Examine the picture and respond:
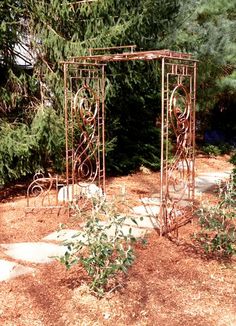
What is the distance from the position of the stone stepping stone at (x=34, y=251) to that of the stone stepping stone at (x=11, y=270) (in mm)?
175

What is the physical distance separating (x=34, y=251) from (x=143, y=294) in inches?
52.1

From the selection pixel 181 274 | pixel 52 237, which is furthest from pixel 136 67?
pixel 181 274

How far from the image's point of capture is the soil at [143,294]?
2.90m

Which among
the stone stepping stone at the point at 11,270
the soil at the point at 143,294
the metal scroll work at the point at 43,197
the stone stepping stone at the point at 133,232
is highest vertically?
the metal scroll work at the point at 43,197

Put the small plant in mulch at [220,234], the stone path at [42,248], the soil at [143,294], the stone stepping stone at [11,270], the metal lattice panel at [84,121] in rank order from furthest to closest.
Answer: the metal lattice panel at [84,121] < the small plant in mulch at [220,234] < the stone path at [42,248] < the stone stepping stone at [11,270] < the soil at [143,294]

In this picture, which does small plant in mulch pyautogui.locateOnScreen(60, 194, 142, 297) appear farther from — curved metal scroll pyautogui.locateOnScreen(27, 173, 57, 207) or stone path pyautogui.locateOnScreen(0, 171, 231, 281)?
curved metal scroll pyautogui.locateOnScreen(27, 173, 57, 207)

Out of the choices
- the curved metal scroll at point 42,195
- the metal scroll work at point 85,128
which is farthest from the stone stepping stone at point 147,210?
the curved metal scroll at point 42,195

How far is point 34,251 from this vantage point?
162 inches

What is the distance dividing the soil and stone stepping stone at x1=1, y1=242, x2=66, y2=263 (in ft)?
0.39

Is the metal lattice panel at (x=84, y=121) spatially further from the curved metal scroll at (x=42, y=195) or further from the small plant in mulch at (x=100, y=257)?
the small plant in mulch at (x=100, y=257)

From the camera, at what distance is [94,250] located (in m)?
3.09

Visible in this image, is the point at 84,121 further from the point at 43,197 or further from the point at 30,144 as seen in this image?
the point at 43,197

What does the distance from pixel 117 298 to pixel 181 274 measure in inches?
29.7

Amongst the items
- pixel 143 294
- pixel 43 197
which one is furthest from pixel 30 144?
pixel 143 294
